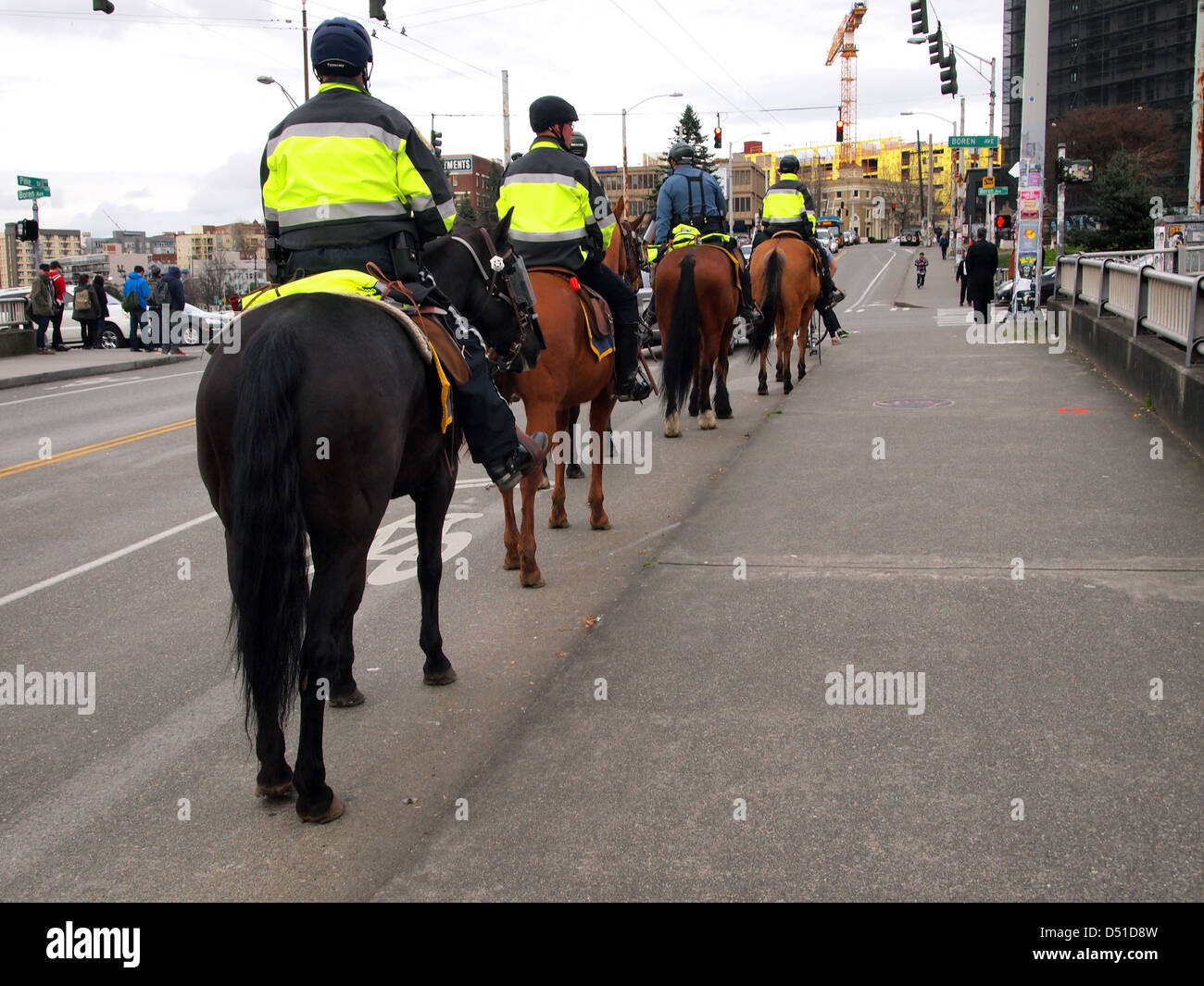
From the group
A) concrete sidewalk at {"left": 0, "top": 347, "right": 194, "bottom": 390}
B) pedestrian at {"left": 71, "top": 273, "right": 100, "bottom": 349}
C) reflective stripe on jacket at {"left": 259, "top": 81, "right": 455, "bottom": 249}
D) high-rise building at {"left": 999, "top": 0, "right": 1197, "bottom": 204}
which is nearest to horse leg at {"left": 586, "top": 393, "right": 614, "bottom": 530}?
reflective stripe on jacket at {"left": 259, "top": 81, "right": 455, "bottom": 249}

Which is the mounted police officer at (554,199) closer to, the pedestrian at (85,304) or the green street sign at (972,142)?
the pedestrian at (85,304)

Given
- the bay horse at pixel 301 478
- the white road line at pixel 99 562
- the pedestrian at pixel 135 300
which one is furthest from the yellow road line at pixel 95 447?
the pedestrian at pixel 135 300

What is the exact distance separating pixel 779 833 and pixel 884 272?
65915 mm

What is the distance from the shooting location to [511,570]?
7.61 m

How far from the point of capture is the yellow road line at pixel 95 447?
486 inches

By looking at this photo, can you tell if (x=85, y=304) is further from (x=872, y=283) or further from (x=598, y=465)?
(x=872, y=283)

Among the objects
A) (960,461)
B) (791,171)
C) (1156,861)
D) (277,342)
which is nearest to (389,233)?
(277,342)

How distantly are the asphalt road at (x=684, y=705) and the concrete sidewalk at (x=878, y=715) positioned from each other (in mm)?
18

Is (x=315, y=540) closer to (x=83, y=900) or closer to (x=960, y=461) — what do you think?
(x=83, y=900)

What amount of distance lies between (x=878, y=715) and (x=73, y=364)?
25.0 m

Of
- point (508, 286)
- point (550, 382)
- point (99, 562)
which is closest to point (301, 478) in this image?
point (508, 286)

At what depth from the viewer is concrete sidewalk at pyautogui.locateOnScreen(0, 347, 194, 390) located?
23.3 meters

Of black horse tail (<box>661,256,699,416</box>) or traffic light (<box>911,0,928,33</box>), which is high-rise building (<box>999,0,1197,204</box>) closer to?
traffic light (<box>911,0,928,33</box>)

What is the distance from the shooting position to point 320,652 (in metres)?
4.13
